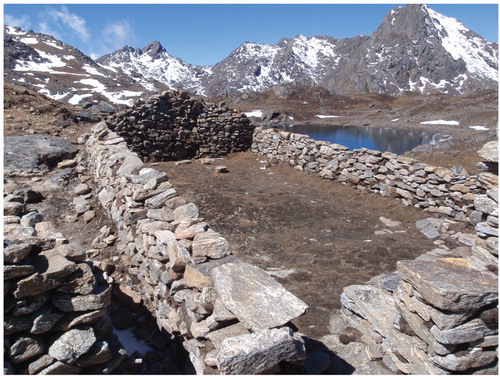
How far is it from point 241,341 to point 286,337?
14.7 inches

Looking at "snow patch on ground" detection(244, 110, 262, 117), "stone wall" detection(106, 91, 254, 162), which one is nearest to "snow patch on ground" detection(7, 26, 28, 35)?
"snow patch on ground" detection(244, 110, 262, 117)

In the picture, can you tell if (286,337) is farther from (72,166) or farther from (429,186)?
(72,166)

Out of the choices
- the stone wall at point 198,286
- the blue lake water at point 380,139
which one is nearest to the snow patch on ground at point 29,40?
the blue lake water at point 380,139

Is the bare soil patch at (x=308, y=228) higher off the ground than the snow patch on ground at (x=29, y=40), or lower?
lower

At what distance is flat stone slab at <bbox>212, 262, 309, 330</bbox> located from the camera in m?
3.25

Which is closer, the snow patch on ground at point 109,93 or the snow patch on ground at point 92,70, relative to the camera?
the snow patch on ground at point 109,93

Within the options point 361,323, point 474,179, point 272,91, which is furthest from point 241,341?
point 272,91

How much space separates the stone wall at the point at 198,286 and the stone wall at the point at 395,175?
5195 mm

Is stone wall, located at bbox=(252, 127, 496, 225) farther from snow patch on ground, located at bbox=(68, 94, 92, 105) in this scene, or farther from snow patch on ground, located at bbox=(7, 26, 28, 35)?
snow patch on ground, located at bbox=(7, 26, 28, 35)

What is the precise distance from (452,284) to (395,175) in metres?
7.29

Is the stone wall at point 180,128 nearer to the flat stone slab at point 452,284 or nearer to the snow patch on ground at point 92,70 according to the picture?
the flat stone slab at point 452,284

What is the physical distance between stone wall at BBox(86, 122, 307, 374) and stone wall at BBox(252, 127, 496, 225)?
17.0 ft

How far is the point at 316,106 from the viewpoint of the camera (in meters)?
76.8

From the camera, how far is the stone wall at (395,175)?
8.16 metres
